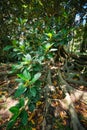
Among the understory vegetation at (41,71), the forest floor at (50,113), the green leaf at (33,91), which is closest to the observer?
the green leaf at (33,91)

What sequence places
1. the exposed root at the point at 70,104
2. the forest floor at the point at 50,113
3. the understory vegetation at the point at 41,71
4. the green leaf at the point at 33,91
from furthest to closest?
the forest floor at the point at 50,113, the exposed root at the point at 70,104, the understory vegetation at the point at 41,71, the green leaf at the point at 33,91

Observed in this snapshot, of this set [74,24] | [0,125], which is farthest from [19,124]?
[74,24]

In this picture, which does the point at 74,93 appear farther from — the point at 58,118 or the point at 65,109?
the point at 58,118

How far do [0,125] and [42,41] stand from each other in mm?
1413

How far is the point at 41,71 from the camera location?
4.49m

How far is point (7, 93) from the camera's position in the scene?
4.07m

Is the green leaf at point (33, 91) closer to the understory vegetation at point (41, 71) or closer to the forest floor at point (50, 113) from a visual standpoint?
the understory vegetation at point (41, 71)

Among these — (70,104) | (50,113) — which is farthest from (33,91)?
(70,104)

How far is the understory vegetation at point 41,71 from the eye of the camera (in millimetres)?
2495

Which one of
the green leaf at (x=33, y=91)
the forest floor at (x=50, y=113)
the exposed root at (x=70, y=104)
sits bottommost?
the forest floor at (x=50, y=113)

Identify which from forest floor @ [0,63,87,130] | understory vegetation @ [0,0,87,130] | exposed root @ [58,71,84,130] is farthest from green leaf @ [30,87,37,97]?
exposed root @ [58,71,84,130]

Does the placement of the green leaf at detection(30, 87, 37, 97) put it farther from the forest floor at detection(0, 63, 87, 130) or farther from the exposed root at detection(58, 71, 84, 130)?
the exposed root at detection(58, 71, 84, 130)

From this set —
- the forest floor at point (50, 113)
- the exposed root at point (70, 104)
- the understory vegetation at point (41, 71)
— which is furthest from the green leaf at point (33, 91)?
the exposed root at point (70, 104)

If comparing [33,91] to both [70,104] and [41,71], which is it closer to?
[70,104]
